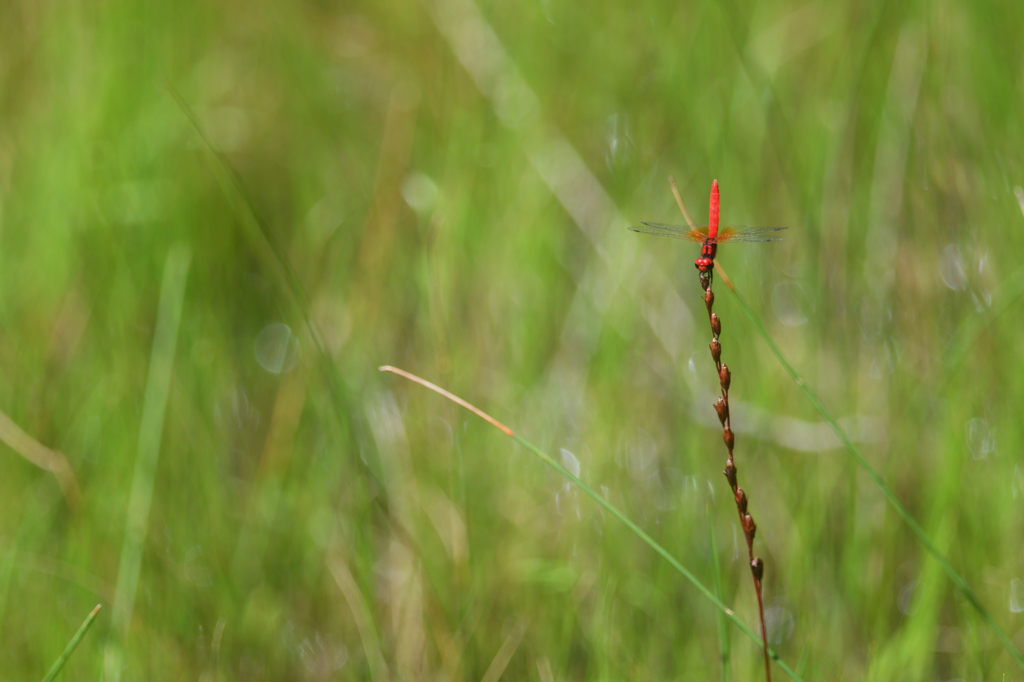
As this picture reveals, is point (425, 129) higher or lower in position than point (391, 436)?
higher

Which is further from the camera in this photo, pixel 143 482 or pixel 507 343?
pixel 507 343

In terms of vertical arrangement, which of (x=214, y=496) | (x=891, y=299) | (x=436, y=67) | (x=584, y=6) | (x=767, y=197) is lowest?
(x=214, y=496)

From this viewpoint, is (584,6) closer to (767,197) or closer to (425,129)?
(425,129)

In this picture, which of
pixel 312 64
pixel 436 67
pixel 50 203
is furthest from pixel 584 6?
pixel 50 203

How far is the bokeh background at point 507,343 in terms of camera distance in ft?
4.47

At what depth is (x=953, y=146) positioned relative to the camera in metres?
1.93

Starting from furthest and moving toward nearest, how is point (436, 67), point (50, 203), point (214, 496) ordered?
1. point (436, 67)
2. point (50, 203)
3. point (214, 496)

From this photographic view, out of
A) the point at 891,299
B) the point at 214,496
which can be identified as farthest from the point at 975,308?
the point at 214,496

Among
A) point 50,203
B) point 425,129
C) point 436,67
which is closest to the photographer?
point 50,203

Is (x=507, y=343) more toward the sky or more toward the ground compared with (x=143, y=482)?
more toward the sky

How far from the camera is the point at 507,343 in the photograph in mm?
2041

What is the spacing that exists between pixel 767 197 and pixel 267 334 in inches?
55.0

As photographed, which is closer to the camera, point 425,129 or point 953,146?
point 953,146

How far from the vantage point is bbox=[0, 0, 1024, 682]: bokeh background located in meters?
1.36
